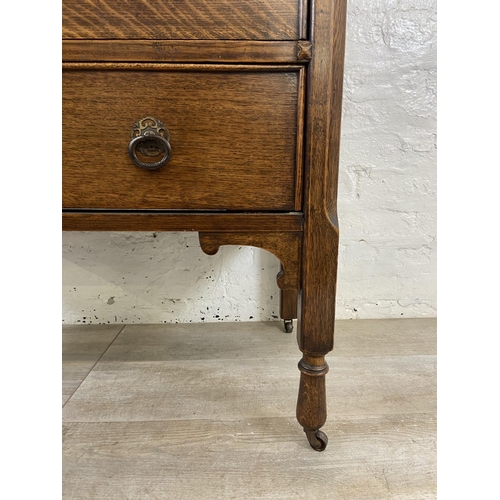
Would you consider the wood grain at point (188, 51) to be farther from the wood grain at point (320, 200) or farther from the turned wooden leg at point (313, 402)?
the turned wooden leg at point (313, 402)

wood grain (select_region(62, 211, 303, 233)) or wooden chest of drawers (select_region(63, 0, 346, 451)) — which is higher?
wooden chest of drawers (select_region(63, 0, 346, 451))

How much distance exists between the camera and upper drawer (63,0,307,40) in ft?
1.93

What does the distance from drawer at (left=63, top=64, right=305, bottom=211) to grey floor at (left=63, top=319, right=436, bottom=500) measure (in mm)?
355

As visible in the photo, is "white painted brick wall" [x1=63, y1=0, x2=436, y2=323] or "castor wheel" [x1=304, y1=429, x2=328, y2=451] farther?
"white painted brick wall" [x1=63, y1=0, x2=436, y2=323]

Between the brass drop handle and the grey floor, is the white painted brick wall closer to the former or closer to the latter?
the grey floor

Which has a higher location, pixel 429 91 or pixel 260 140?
pixel 429 91

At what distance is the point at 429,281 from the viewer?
4.13ft

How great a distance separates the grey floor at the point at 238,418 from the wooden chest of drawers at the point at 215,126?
0.08 metres

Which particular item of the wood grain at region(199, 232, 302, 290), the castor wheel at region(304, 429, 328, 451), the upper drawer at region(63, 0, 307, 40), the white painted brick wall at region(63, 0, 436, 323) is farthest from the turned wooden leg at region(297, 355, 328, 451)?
the white painted brick wall at region(63, 0, 436, 323)

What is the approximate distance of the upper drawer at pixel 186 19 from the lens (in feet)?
1.93

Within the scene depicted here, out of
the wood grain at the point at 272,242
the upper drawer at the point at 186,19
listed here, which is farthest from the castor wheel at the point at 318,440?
the upper drawer at the point at 186,19
